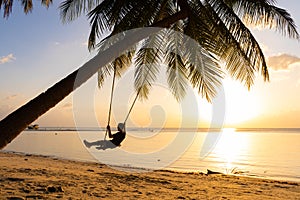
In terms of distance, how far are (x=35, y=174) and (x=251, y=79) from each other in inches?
254

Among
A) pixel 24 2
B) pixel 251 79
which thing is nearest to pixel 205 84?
pixel 251 79

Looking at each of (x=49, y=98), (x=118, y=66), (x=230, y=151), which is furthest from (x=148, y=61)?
(x=230, y=151)

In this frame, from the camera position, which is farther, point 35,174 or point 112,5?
point 35,174

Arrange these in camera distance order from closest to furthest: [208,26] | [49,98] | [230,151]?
[49,98], [208,26], [230,151]

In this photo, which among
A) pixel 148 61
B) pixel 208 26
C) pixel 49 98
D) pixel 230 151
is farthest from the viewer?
pixel 230 151

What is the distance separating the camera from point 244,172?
15.5m

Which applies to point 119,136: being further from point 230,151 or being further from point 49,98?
point 230,151

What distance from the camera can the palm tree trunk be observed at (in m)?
3.43

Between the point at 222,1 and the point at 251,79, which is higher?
the point at 222,1

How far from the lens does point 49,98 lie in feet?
12.4

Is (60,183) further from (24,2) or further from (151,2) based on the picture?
(151,2)

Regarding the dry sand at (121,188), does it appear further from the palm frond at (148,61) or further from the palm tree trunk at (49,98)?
the palm tree trunk at (49,98)

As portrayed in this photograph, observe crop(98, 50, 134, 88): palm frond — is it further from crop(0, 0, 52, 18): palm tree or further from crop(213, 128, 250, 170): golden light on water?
crop(213, 128, 250, 170): golden light on water

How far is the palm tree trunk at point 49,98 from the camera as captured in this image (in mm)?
3434
